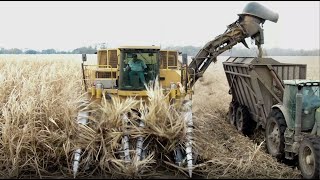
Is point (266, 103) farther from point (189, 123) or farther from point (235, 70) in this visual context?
point (189, 123)

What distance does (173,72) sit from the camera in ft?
32.5

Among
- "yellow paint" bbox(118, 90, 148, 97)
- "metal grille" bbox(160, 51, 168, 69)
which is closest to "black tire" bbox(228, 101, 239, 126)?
"metal grille" bbox(160, 51, 168, 69)

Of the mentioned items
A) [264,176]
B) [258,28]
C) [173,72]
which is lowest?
[264,176]

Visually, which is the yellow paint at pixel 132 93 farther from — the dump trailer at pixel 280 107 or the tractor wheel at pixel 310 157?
the tractor wheel at pixel 310 157

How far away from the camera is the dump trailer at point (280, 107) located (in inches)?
263

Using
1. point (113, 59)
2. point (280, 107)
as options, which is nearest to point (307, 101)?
point (280, 107)

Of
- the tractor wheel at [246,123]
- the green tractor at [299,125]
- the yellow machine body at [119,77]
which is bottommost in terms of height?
the tractor wheel at [246,123]

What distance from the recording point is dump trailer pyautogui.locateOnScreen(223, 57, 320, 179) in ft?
21.9

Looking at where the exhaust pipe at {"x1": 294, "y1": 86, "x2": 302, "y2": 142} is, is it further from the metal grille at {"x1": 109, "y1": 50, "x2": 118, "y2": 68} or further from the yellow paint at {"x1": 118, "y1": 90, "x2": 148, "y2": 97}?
the metal grille at {"x1": 109, "y1": 50, "x2": 118, "y2": 68}

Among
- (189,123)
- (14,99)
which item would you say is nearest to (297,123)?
(189,123)

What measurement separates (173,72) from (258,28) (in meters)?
3.27

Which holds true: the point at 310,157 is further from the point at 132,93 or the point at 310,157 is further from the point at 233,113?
the point at 233,113

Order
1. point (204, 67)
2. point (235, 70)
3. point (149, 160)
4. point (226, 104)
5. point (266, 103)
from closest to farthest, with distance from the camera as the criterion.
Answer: point (149, 160), point (266, 103), point (235, 70), point (204, 67), point (226, 104)

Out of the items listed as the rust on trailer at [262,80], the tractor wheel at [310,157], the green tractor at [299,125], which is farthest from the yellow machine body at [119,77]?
the tractor wheel at [310,157]
